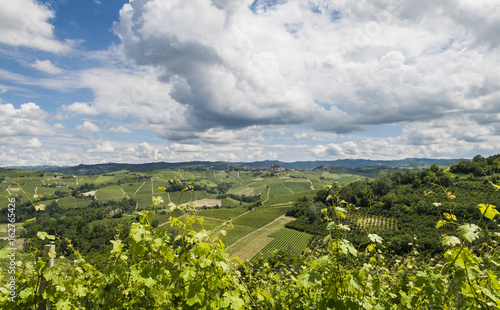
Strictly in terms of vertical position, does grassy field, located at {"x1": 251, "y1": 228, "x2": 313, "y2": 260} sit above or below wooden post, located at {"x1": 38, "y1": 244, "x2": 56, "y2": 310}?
below

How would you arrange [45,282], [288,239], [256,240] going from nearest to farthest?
[45,282]
[256,240]
[288,239]

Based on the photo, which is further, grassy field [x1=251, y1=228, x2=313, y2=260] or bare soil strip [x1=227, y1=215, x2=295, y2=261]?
grassy field [x1=251, y1=228, x2=313, y2=260]

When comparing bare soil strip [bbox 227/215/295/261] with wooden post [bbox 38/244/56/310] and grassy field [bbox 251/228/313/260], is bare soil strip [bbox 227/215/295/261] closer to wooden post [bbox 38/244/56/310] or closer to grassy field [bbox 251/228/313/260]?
grassy field [bbox 251/228/313/260]

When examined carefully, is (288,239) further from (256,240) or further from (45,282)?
(45,282)

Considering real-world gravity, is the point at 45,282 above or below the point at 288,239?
above

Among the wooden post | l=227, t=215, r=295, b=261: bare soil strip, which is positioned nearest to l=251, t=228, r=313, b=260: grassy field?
l=227, t=215, r=295, b=261: bare soil strip

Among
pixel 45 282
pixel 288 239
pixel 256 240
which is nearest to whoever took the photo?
pixel 45 282

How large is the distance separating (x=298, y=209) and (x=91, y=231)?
9859cm

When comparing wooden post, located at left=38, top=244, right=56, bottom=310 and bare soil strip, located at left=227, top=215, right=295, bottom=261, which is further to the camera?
bare soil strip, located at left=227, top=215, right=295, bottom=261

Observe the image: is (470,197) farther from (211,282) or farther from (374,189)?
(211,282)

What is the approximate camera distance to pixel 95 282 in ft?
13.3

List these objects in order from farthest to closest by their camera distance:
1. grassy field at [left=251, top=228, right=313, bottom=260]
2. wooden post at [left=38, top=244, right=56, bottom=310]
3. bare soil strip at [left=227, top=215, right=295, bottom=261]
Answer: grassy field at [left=251, top=228, right=313, bottom=260]
bare soil strip at [left=227, top=215, right=295, bottom=261]
wooden post at [left=38, top=244, right=56, bottom=310]

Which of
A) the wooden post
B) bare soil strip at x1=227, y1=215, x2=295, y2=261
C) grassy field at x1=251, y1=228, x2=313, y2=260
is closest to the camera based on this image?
the wooden post

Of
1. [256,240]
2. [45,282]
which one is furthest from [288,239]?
[45,282]
